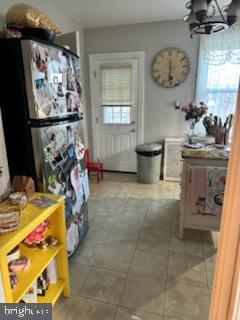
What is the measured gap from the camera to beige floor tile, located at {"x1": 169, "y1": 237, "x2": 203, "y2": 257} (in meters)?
2.06

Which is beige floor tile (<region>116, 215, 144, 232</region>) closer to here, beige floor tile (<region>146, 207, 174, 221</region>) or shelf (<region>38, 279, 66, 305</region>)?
beige floor tile (<region>146, 207, 174, 221</region>)

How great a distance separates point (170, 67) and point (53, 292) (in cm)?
332

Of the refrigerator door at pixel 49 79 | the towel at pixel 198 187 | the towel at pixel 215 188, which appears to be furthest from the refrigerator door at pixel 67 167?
the towel at pixel 215 188

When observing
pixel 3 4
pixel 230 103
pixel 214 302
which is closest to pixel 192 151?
pixel 214 302

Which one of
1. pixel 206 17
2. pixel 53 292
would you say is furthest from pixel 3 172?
pixel 206 17

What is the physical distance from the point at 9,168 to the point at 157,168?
2521 millimetres

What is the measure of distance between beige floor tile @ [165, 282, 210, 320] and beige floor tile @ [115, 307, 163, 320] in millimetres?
94

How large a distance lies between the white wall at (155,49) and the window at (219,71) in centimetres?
13

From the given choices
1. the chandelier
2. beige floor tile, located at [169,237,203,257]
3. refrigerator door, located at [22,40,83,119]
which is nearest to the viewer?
refrigerator door, located at [22,40,83,119]

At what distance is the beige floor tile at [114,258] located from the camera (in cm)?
189

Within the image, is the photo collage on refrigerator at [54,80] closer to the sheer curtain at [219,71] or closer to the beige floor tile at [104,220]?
the beige floor tile at [104,220]

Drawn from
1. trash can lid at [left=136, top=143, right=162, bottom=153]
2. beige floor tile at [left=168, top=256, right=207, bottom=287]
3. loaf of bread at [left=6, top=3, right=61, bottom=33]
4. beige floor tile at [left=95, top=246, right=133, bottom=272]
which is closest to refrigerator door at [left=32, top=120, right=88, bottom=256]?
beige floor tile at [left=95, top=246, right=133, bottom=272]

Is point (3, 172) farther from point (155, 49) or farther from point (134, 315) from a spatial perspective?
point (155, 49)

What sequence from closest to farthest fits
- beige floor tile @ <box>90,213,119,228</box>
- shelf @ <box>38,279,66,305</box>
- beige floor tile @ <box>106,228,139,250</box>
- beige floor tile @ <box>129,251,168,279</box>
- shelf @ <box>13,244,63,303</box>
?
shelf @ <box>13,244,63,303</box>, shelf @ <box>38,279,66,305</box>, beige floor tile @ <box>129,251,168,279</box>, beige floor tile @ <box>106,228,139,250</box>, beige floor tile @ <box>90,213,119,228</box>
